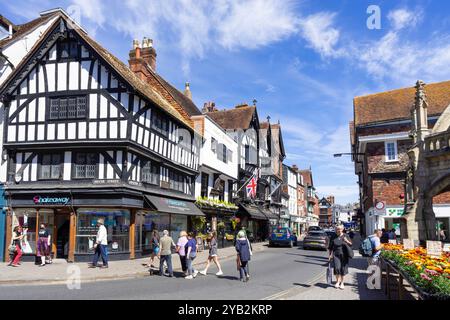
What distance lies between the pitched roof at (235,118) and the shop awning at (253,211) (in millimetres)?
7097

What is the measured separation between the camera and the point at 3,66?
1972cm

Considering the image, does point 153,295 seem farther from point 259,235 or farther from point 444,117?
point 259,235

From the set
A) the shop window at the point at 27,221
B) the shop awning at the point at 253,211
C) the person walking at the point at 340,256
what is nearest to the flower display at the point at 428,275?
the person walking at the point at 340,256

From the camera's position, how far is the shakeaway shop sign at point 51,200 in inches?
691

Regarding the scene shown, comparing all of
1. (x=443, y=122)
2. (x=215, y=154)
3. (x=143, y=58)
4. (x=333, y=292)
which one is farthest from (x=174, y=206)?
(x=443, y=122)

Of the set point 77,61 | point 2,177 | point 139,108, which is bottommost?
point 2,177

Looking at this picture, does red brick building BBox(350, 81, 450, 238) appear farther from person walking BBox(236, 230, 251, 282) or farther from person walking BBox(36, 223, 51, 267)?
person walking BBox(36, 223, 51, 267)

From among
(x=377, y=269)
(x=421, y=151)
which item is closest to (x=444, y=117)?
(x=421, y=151)

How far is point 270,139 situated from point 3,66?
30811 mm

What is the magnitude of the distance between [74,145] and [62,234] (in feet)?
14.7

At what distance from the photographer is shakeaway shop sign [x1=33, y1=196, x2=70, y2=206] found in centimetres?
1755

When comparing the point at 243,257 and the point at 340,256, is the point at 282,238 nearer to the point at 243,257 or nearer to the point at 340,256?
the point at 243,257

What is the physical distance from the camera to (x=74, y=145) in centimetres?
1767

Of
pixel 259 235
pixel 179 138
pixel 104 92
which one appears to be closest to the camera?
pixel 104 92
